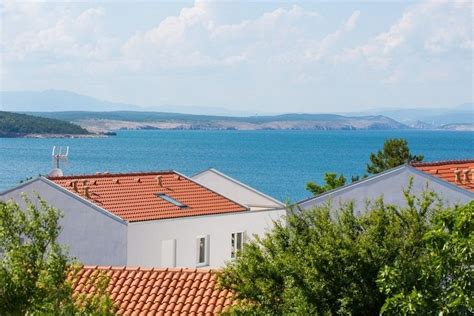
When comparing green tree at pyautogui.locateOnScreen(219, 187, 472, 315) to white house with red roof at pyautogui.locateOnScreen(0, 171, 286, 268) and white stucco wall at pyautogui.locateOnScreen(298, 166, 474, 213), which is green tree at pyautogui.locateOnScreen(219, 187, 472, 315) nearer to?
white stucco wall at pyautogui.locateOnScreen(298, 166, 474, 213)

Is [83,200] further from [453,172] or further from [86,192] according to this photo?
[453,172]

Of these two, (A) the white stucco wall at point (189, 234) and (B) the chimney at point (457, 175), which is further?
(A) the white stucco wall at point (189, 234)

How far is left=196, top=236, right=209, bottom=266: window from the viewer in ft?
150

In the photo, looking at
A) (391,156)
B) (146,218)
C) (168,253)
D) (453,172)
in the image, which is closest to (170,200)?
(168,253)

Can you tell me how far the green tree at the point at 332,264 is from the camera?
22516 millimetres

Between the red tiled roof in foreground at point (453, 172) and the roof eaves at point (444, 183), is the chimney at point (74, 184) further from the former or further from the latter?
the roof eaves at point (444, 183)

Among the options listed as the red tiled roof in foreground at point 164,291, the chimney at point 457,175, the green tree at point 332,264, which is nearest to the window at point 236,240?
the chimney at point 457,175

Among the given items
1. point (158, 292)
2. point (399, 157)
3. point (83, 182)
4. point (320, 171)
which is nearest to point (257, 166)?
point (320, 171)

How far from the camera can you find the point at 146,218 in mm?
43344

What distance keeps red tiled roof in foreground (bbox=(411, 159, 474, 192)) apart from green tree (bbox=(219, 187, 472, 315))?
16.3m

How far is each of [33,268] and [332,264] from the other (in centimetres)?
734

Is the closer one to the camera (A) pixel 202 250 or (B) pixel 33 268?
(B) pixel 33 268

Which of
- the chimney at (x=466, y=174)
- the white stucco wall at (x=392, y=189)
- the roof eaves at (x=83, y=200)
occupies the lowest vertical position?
the roof eaves at (x=83, y=200)

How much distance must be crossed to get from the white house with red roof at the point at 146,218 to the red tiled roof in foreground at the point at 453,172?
7.78 meters
